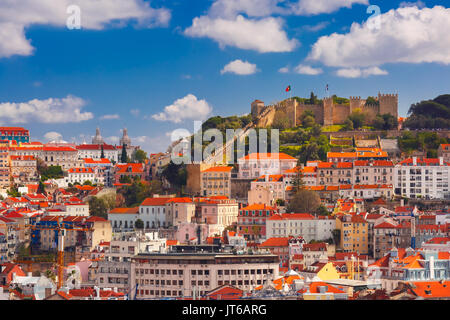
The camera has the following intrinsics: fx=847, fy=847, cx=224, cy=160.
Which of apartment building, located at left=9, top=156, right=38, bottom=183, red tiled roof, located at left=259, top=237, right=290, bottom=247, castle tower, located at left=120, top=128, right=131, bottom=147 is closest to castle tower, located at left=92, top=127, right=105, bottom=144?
castle tower, located at left=120, top=128, right=131, bottom=147

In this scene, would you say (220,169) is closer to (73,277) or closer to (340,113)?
(340,113)

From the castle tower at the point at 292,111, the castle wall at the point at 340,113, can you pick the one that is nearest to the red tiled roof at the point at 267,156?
the castle tower at the point at 292,111

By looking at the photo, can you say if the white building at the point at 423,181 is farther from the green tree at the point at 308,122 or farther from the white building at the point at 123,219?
the white building at the point at 123,219

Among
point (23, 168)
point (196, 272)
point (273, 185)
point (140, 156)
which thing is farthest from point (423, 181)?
point (23, 168)

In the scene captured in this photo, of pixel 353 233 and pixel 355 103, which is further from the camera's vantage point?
pixel 355 103

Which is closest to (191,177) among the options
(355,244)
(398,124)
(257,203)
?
(257,203)

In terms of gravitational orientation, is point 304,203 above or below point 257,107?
below
